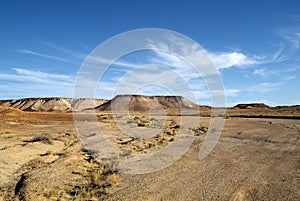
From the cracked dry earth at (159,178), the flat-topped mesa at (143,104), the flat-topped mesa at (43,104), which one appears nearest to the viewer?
the cracked dry earth at (159,178)

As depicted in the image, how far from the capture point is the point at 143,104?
16038cm

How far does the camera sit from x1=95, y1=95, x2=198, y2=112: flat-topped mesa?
155m

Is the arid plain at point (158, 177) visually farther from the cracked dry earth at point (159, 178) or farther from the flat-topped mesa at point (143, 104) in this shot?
the flat-topped mesa at point (143, 104)

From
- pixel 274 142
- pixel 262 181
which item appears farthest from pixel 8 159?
pixel 274 142

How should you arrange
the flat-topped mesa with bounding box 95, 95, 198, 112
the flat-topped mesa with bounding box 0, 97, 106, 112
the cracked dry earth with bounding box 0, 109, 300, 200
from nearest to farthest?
the cracked dry earth with bounding box 0, 109, 300, 200, the flat-topped mesa with bounding box 0, 97, 106, 112, the flat-topped mesa with bounding box 95, 95, 198, 112

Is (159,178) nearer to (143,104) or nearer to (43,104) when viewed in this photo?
(43,104)

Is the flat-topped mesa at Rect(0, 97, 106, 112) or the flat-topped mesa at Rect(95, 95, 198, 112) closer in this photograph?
the flat-topped mesa at Rect(0, 97, 106, 112)

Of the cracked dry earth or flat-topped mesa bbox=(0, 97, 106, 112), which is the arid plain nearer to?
the cracked dry earth

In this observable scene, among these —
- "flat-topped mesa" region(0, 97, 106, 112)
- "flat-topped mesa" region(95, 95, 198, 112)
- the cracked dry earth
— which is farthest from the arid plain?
"flat-topped mesa" region(95, 95, 198, 112)

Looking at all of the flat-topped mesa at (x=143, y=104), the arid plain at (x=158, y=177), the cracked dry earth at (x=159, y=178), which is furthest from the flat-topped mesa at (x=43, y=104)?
the cracked dry earth at (x=159, y=178)

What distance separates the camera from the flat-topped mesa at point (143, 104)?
155125 millimetres

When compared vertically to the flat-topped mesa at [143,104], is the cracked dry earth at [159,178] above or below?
below

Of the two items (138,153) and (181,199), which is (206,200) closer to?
(181,199)

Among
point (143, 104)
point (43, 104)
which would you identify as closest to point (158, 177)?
point (43, 104)
